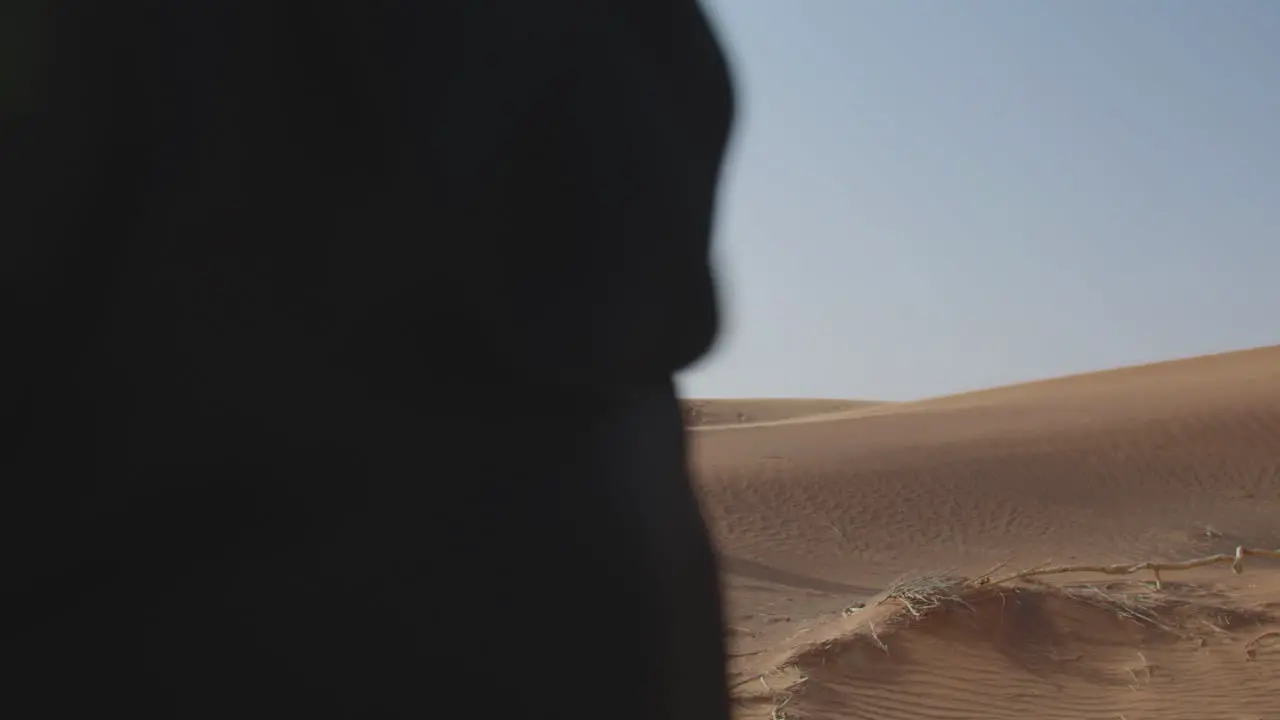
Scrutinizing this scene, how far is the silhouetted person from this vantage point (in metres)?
0.85

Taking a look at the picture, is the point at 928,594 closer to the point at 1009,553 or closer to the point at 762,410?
the point at 1009,553

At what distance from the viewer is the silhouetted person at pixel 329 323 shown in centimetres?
85

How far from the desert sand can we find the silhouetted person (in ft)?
1.96

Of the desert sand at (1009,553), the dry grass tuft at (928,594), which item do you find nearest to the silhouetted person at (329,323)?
the desert sand at (1009,553)

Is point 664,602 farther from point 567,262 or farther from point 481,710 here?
point 567,262

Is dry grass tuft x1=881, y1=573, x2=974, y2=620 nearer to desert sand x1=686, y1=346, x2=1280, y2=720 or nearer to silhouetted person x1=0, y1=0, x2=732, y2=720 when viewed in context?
desert sand x1=686, y1=346, x2=1280, y2=720

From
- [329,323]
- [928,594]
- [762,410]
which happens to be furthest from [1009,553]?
[762,410]

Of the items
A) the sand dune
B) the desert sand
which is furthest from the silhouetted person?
the sand dune

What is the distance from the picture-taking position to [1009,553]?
13.5 metres

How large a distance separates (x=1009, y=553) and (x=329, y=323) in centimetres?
1344

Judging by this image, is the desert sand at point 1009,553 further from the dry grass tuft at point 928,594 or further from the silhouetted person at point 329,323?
the silhouetted person at point 329,323

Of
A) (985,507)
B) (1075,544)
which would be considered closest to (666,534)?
(1075,544)

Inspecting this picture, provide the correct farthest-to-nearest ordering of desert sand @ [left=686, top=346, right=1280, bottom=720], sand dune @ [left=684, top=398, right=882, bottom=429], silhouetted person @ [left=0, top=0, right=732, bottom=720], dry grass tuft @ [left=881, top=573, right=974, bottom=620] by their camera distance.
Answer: sand dune @ [left=684, top=398, right=882, bottom=429] → dry grass tuft @ [left=881, top=573, right=974, bottom=620] → desert sand @ [left=686, top=346, right=1280, bottom=720] → silhouetted person @ [left=0, top=0, right=732, bottom=720]

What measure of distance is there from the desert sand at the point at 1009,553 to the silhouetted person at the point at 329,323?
0.60 meters
